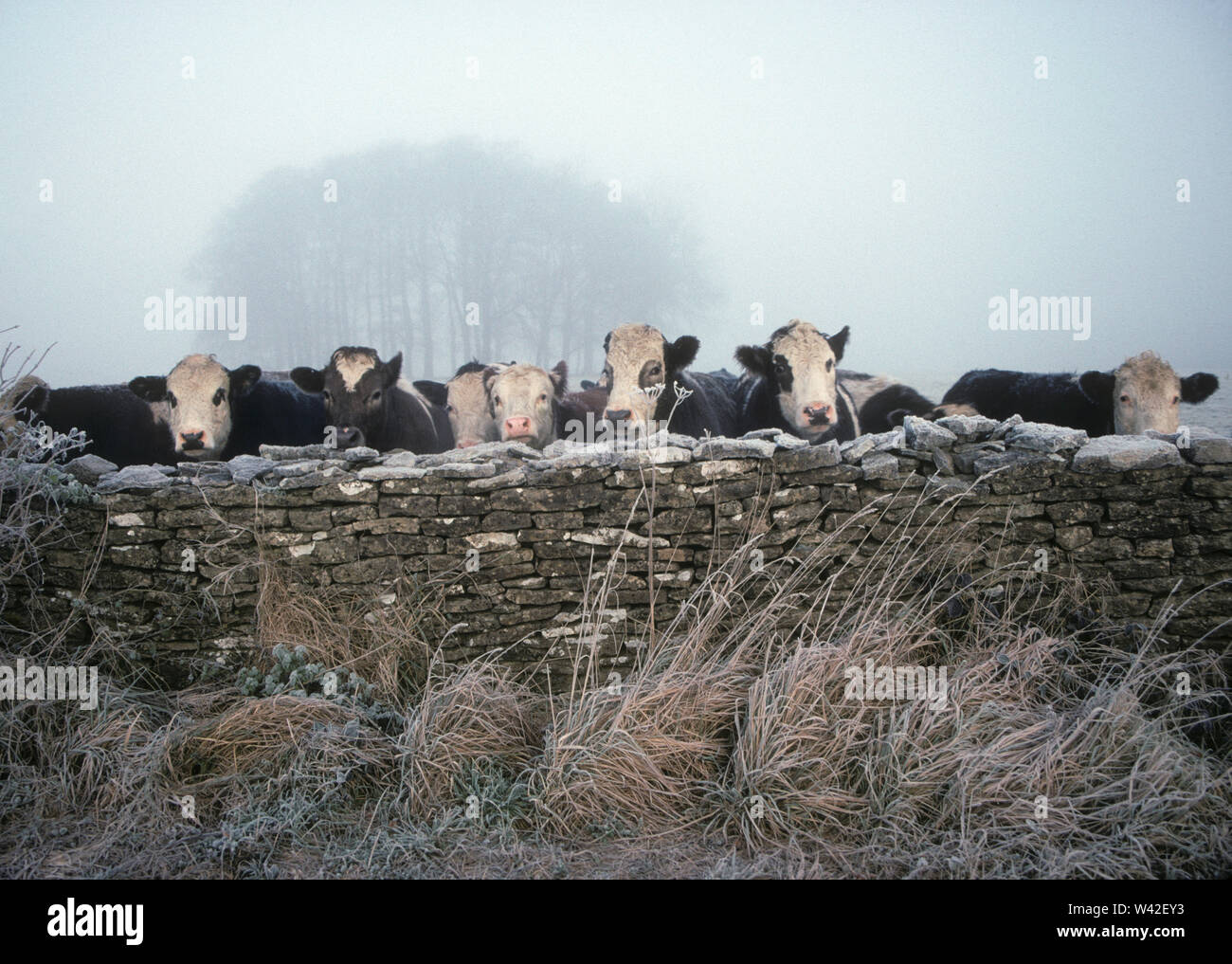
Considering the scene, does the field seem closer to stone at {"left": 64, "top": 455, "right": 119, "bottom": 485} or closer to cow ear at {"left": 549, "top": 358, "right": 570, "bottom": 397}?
stone at {"left": 64, "top": 455, "right": 119, "bottom": 485}

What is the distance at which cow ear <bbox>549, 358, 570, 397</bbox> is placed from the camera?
937 centimetres

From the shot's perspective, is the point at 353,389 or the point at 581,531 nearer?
the point at 581,531

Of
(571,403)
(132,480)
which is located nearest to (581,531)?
(132,480)

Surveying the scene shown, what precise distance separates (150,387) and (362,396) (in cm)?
222

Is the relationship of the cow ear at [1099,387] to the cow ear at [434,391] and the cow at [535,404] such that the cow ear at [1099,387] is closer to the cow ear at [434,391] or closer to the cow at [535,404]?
the cow at [535,404]

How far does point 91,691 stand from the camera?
4.15m

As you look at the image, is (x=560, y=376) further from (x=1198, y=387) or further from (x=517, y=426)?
(x=1198, y=387)

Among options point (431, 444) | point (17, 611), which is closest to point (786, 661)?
point (17, 611)

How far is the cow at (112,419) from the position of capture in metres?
8.41

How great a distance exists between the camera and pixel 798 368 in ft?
26.9

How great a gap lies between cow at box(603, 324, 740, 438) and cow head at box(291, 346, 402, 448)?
2588 mm

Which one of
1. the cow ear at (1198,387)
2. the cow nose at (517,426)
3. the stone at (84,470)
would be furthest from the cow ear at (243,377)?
the cow ear at (1198,387)

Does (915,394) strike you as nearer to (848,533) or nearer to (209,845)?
(848,533)
